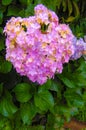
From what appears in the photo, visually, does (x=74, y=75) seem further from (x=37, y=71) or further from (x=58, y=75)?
(x=37, y=71)

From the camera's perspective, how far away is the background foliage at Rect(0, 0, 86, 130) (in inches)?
84.0

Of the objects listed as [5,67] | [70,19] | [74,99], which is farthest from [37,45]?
[70,19]

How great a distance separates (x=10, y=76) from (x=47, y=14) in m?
0.54

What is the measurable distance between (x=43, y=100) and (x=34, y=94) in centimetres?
8

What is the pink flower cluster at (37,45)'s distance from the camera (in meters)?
1.80

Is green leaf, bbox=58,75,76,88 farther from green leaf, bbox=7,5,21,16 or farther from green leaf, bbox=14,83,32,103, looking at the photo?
green leaf, bbox=7,5,21,16

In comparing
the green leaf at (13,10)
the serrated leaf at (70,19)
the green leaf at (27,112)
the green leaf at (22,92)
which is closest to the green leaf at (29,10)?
the green leaf at (13,10)

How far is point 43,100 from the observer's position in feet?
6.93

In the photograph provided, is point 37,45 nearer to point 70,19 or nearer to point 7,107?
point 7,107

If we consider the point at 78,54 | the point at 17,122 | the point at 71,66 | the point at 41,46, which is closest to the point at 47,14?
the point at 41,46

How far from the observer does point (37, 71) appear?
6.11 feet

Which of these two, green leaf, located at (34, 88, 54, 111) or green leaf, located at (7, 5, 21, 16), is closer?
green leaf, located at (34, 88, 54, 111)

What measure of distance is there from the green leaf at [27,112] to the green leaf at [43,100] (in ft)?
0.31

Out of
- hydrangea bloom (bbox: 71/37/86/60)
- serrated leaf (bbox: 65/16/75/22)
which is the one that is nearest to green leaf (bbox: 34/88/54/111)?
hydrangea bloom (bbox: 71/37/86/60)
